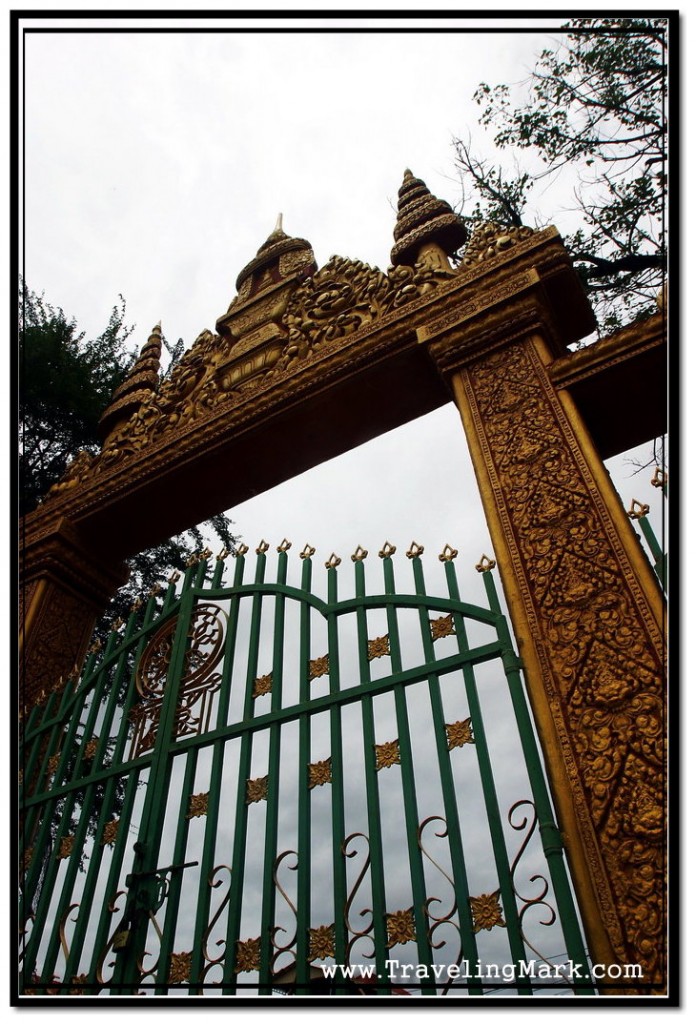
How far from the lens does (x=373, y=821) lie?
262 cm

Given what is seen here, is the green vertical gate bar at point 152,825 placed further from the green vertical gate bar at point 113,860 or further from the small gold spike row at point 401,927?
the small gold spike row at point 401,927

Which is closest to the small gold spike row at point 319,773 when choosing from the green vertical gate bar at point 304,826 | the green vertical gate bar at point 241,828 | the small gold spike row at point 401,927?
the green vertical gate bar at point 304,826

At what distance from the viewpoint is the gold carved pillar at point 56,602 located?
435cm

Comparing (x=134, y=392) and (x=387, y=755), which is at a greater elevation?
(x=134, y=392)

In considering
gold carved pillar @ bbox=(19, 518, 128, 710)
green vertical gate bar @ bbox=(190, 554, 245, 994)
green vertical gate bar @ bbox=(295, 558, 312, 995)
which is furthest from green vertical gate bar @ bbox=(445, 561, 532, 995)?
gold carved pillar @ bbox=(19, 518, 128, 710)

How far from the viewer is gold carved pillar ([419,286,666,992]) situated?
2.02m

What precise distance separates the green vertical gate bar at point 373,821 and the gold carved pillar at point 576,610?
0.69 meters

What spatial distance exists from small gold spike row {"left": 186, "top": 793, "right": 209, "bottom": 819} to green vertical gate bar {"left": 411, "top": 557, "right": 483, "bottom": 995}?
1119 millimetres

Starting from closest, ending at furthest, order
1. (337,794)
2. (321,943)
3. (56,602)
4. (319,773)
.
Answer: (321,943) < (337,794) < (319,773) < (56,602)

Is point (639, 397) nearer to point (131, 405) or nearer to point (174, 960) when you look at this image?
point (174, 960)

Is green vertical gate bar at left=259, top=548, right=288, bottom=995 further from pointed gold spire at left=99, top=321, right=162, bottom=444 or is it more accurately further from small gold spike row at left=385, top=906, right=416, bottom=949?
pointed gold spire at left=99, top=321, right=162, bottom=444

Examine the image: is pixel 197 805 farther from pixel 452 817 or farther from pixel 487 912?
pixel 487 912

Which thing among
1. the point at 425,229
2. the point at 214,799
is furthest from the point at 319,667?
the point at 425,229

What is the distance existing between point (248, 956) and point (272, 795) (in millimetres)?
563
